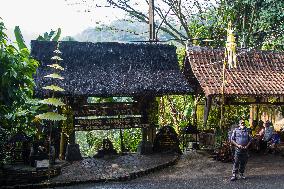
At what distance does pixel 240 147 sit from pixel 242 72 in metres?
5.37

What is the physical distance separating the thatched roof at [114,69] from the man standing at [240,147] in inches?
137

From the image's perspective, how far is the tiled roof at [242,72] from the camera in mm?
14797

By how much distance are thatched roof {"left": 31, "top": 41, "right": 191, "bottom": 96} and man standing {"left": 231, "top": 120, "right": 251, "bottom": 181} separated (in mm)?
3482

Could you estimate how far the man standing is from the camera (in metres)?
11.8

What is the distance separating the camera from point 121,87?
14.6 m

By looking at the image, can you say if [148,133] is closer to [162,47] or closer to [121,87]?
[121,87]

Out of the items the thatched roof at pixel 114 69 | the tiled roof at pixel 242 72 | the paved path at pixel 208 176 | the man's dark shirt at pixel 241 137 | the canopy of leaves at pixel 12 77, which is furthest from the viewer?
the tiled roof at pixel 242 72

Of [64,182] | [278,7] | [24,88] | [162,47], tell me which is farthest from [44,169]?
[278,7]

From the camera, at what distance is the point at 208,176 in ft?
41.1

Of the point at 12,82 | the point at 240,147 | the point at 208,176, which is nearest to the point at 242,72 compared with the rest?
the point at 240,147

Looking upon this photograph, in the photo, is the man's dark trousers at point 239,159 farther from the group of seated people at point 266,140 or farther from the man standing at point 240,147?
the group of seated people at point 266,140

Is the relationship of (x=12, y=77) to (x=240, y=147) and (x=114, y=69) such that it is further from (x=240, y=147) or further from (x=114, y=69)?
(x=240, y=147)

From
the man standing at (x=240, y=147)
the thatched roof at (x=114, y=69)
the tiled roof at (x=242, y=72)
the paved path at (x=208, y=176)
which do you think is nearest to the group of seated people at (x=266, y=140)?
the paved path at (x=208, y=176)

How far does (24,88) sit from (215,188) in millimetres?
6713
